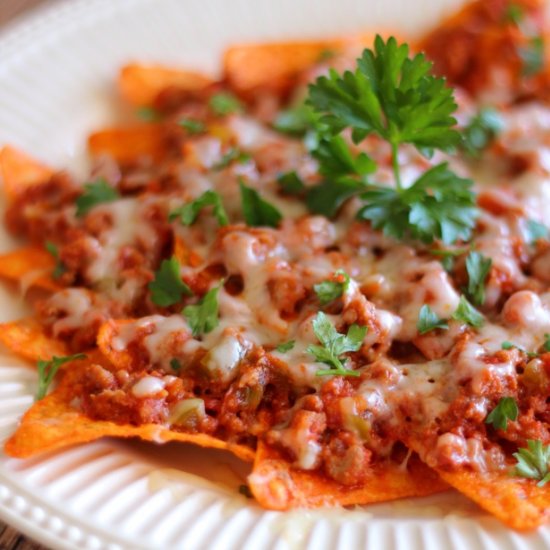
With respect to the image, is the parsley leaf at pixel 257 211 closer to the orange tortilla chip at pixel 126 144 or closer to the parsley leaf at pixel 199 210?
the parsley leaf at pixel 199 210

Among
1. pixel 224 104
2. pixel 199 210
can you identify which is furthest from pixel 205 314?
pixel 224 104

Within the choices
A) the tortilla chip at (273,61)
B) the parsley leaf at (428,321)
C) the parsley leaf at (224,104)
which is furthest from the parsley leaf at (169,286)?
the tortilla chip at (273,61)

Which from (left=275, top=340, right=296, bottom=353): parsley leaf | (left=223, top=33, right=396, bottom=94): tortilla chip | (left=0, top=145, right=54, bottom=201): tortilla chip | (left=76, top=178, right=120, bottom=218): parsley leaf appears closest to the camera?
(left=275, top=340, right=296, bottom=353): parsley leaf

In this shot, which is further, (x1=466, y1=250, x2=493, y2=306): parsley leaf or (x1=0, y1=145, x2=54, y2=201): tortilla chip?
(x1=0, y1=145, x2=54, y2=201): tortilla chip

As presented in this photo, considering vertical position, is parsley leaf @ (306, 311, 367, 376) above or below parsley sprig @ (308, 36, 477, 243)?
below

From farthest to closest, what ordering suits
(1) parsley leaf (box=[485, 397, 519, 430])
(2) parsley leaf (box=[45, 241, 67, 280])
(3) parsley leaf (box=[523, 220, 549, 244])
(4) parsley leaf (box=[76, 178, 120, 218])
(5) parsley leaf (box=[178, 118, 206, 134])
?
1. (5) parsley leaf (box=[178, 118, 206, 134])
2. (4) parsley leaf (box=[76, 178, 120, 218])
3. (2) parsley leaf (box=[45, 241, 67, 280])
4. (3) parsley leaf (box=[523, 220, 549, 244])
5. (1) parsley leaf (box=[485, 397, 519, 430])

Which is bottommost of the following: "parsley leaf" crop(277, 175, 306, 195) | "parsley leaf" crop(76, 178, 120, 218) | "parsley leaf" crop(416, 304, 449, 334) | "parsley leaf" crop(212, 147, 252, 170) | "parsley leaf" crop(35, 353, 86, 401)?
"parsley leaf" crop(416, 304, 449, 334)

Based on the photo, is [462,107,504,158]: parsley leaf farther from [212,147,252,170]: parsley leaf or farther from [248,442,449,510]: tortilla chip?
[248,442,449,510]: tortilla chip

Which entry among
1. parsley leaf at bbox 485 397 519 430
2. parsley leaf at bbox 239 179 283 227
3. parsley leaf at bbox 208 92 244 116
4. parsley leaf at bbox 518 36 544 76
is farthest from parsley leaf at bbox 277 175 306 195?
parsley leaf at bbox 518 36 544 76
